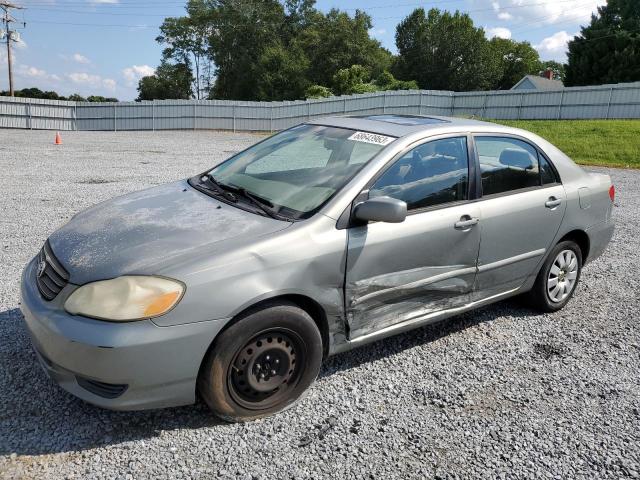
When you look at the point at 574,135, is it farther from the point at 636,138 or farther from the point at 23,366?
the point at 23,366

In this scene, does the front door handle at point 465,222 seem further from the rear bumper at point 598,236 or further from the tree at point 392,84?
the tree at point 392,84

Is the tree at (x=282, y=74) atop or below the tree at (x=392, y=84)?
atop

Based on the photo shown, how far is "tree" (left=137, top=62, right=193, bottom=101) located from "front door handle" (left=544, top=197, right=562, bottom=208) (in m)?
77.1

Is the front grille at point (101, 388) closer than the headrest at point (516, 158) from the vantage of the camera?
Yes

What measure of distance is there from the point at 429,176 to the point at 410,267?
2.27ft

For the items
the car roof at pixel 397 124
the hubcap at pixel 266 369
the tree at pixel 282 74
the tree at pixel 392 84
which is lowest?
the hubcap at pixel 266 369

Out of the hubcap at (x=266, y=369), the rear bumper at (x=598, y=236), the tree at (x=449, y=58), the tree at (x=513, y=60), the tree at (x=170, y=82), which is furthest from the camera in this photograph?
the tree at (x=170, y=82)

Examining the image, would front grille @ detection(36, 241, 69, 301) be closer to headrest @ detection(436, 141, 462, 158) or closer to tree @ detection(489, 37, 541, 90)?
headrest @ detection(436, 141, 462, 158)

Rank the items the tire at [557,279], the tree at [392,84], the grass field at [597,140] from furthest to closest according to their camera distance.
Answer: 1. the tree at [392,84]
2. the grass field at [597,140]
3. the tire at [557,279]

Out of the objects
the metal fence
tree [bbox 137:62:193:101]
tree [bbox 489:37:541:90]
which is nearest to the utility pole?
the metal fence

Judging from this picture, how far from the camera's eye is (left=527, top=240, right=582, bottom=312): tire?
14.6ft

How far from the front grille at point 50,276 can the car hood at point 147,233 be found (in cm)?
4

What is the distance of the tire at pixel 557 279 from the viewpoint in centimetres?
446

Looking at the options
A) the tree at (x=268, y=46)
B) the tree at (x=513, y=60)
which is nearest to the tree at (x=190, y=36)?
the tree at (x=268, y=46)
